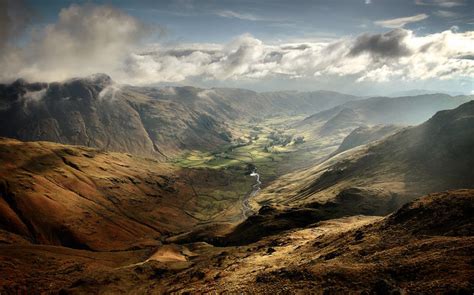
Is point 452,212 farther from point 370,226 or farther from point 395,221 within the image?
point 370,226

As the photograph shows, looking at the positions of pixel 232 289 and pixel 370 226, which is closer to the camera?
pixel 232 289

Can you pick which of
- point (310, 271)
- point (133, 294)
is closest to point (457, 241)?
point (310, 271)

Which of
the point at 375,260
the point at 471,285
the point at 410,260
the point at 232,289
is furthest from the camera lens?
the point at 232,289

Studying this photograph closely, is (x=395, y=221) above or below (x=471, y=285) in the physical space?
below

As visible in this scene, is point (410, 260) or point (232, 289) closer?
point (410, 260)

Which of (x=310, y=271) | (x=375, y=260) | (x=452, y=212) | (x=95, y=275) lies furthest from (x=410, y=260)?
(x=95, y=275)

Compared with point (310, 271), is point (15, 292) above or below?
below

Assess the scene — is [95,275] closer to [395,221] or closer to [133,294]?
[133,294]

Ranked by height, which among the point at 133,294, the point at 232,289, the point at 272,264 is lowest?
the point at 133,294

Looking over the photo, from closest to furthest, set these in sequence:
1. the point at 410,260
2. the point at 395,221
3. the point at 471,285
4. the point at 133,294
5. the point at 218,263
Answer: the point at 471,285 → the point at 410,260 → the point at 395,221 → the point at 133,294 → the point at 218,263
